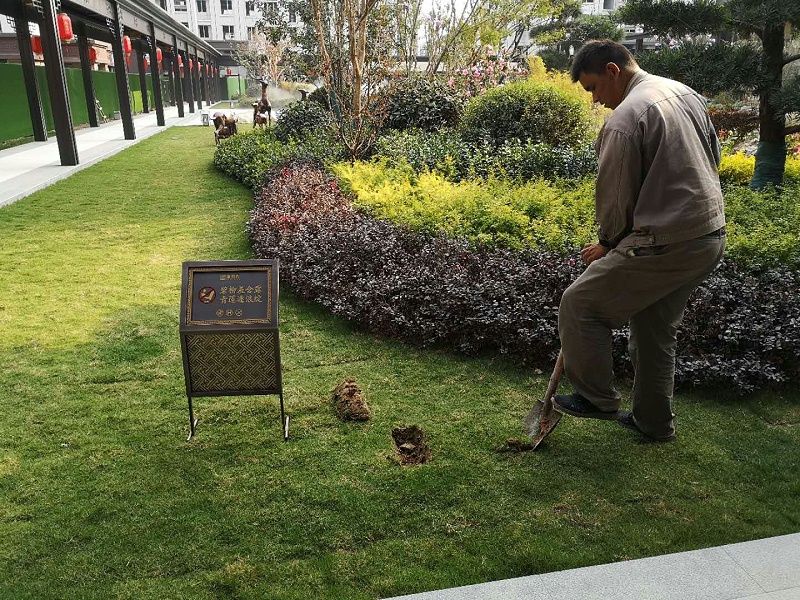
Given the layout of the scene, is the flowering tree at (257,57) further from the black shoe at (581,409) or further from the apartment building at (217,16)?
the black shoe at (581,409)

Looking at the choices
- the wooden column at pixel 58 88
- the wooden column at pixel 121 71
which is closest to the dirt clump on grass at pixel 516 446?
the wooden column at pixel 58 88

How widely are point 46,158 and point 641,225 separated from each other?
1355 centimetres

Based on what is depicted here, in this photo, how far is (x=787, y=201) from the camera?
5809 millimetres

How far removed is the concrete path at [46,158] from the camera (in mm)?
9945

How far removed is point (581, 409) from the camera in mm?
2977

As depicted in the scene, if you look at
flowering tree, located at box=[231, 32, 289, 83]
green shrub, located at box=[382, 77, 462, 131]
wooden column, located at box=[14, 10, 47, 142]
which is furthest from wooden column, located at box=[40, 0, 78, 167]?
flowering tree, located at box=[231, 32, 289, 83]

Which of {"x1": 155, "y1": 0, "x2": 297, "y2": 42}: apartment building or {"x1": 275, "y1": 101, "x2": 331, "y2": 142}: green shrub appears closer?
{"x1": 275, "y1": 101, "x2": 331, "y2": 142}: green shrub

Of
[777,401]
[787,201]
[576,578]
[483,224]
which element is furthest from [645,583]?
[787,201]

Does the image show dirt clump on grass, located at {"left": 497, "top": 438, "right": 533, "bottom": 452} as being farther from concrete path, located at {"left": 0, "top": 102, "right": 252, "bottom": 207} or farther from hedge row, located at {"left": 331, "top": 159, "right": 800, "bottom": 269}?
concrete path, located at {"left": 0, "top": 102, "right": 252, "bottom": 207}

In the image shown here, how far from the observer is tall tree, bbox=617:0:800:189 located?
607 cm

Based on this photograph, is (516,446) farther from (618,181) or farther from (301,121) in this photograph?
(301,121)

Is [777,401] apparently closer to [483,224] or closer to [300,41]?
[483,224]

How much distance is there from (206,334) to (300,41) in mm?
15391

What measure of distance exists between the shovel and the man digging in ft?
0.43
